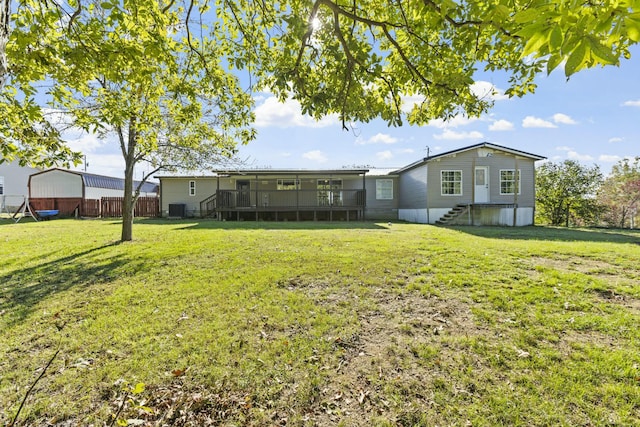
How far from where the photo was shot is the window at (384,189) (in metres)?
19.8

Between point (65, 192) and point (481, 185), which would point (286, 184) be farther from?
point (65, 192)

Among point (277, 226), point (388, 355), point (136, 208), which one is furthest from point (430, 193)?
point (136, 208)

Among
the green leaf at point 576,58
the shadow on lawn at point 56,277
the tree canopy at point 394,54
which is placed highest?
the tree canopy at point 394,54

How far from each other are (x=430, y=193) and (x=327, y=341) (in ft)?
47.2

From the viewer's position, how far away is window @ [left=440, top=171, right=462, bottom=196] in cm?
1622

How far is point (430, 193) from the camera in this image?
52.8 feet

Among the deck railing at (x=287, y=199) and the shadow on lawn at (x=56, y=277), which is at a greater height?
the deck railing at (x=287, y=199)

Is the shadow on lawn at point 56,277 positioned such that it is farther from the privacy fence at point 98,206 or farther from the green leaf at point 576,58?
the privacy fence at point 98,206

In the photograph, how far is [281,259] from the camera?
644cm

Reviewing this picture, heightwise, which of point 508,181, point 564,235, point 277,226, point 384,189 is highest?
point 508,181

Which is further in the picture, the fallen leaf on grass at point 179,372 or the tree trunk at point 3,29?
the fallen leaf on grass at point 179,372

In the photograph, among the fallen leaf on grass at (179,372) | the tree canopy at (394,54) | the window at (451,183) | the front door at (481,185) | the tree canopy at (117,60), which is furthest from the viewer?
the front door at (481,185)

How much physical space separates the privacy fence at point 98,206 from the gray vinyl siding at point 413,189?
17.2 meters

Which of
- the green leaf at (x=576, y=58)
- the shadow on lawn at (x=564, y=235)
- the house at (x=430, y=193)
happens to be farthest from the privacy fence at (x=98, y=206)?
the green leaf at (x=576, y=58)
